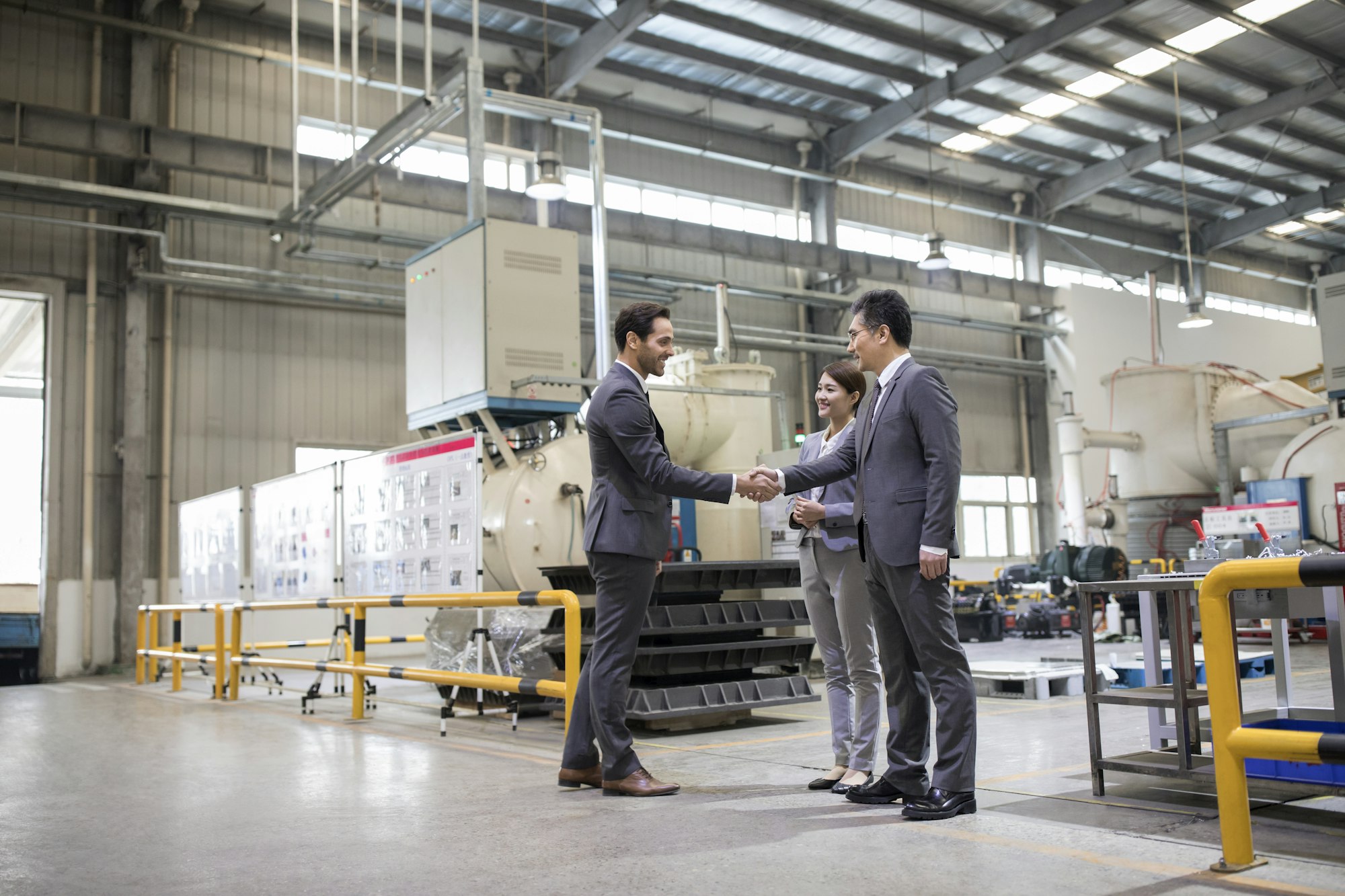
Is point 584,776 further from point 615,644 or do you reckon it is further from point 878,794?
point 878,794

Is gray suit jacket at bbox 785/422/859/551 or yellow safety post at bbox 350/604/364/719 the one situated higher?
gray suit jacket at bbox 785/422/859/551

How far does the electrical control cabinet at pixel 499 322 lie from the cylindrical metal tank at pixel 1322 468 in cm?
1058

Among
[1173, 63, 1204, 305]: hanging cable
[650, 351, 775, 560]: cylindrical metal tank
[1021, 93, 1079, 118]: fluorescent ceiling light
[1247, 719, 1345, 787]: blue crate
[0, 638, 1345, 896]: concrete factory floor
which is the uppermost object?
[1021, 93, 1079, 118]: fluorescent ceiling light

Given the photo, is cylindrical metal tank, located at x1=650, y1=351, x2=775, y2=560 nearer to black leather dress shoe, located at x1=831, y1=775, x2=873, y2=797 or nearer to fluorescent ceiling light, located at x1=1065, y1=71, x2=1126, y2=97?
black leather dress shoe, located at x1=831, y1=775, x2=873, y2=797

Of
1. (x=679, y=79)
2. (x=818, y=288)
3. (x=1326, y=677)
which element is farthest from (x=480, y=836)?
(x=818, y=288)

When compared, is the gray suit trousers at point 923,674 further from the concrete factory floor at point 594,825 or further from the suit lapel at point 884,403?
the suit lapel at point 884,403

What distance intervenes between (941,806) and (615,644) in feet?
4.22

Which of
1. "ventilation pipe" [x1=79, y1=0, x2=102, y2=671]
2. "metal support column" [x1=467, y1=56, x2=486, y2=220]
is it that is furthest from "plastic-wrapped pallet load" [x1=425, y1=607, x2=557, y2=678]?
"ventilation pipe" [x1=79, y1=0, x2=102, y2=671]

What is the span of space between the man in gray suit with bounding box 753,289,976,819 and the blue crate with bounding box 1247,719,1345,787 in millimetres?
940

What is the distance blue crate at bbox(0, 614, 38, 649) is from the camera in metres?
12.7

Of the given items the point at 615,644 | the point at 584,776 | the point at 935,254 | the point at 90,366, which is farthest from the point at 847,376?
the point at 935,254

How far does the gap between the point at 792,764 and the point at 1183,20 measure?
15.1 metres

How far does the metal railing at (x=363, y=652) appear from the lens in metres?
5.27

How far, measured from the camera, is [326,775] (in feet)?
16.1
